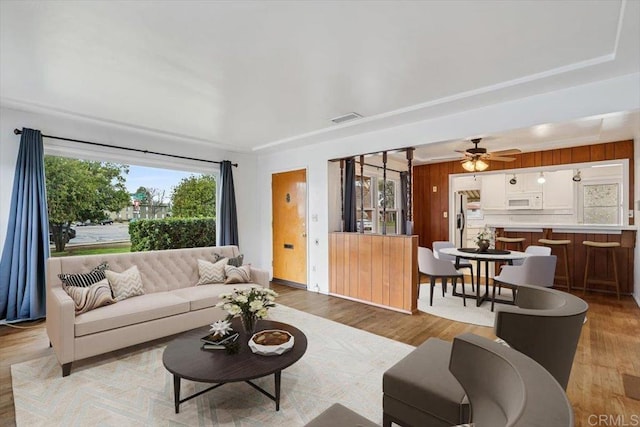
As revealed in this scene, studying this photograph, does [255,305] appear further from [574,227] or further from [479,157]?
[574,227]

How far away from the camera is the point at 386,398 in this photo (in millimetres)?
1750

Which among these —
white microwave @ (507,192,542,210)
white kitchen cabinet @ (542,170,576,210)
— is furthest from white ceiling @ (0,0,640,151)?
white kitchen cabinet @ (542,170,576,210)

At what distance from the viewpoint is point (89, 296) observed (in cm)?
292

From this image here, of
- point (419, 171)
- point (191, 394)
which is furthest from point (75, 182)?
point (419, 171)

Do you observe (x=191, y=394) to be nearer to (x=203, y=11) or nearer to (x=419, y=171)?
(x=203, y=11)

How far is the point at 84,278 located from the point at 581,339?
5.23 meters

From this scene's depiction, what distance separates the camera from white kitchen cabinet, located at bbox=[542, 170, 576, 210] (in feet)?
25.2

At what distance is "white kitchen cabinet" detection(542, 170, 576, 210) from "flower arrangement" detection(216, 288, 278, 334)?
8299 millimetres

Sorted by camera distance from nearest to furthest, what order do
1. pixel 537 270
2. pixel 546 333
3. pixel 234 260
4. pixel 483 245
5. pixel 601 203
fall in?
pixel 546 333
pixel 537 270
pixel 234 260
pixel 483 245
pixel 601 203

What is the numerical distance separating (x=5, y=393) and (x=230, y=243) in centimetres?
367

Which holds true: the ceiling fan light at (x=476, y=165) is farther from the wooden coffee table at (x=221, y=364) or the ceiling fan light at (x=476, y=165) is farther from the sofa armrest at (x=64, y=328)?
the sofa armrest at (x=64, y=328)

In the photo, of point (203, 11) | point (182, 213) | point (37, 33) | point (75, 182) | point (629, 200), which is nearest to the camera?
point (203, 11)

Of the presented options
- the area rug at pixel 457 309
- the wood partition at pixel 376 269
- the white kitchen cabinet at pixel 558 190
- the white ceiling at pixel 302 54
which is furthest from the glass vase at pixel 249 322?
the white kitchen cabinet at pixel 558 190

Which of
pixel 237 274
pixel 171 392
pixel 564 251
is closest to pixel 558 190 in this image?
pixel 564 251
